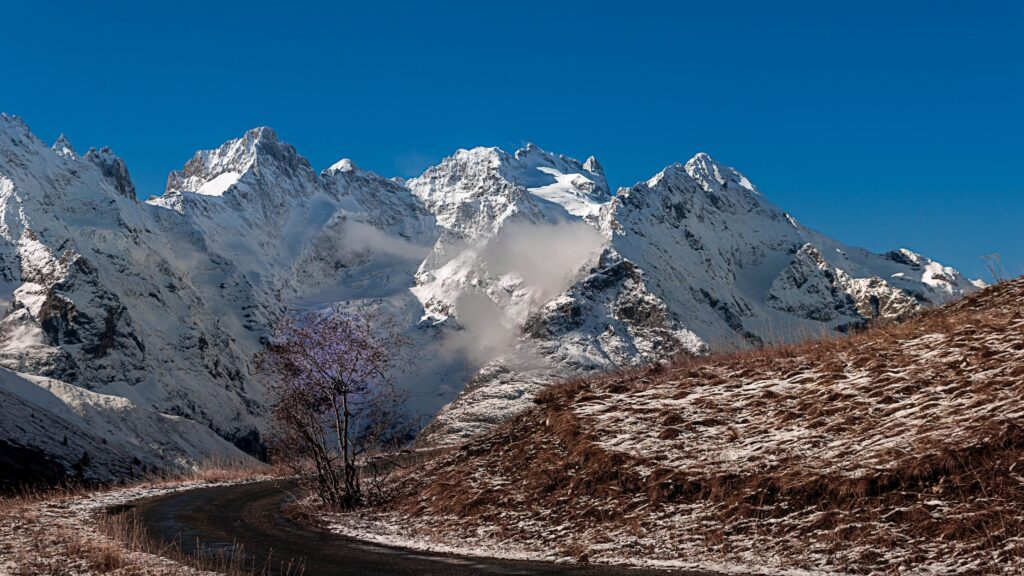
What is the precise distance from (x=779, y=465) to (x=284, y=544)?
1095cm

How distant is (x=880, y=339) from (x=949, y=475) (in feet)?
26.4

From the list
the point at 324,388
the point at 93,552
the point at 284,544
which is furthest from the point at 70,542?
the point at 324,388

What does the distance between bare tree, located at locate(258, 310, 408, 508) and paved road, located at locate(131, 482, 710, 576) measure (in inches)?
88.1

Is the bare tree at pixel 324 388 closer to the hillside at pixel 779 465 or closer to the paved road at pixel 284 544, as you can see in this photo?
the paved road at pixel 284 544

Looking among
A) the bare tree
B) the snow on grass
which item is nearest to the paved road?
the snow on grass

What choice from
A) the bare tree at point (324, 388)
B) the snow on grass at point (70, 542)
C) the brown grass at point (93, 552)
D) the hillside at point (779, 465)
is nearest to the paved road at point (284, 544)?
the brown grass at point (93, 552)

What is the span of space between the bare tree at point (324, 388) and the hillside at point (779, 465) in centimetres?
365

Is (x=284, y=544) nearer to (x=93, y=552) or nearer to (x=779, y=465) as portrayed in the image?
(x=93, y=552)

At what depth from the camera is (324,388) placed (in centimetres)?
2761

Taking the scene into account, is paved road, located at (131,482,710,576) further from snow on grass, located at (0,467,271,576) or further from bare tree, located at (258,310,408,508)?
bare tree, located at (258,310,408,508)

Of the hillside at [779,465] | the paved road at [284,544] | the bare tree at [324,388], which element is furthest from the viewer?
the bare tree at [324,388]

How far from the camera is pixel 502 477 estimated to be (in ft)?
71.4

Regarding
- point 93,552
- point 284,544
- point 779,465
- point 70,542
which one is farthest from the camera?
point 284,544

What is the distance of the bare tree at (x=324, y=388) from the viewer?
2703 cm
